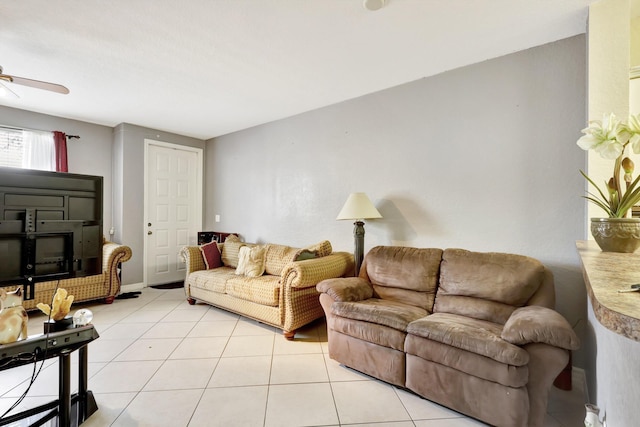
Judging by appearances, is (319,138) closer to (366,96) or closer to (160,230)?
(366,96)

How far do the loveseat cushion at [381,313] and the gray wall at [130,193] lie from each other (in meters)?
3.60

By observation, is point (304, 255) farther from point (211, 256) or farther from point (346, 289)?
point (211, 256)

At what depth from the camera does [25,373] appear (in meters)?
2.13

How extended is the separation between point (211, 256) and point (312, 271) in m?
1.87

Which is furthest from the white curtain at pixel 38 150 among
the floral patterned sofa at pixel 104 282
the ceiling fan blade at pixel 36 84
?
the ceiling fan blade at pixel 36 84

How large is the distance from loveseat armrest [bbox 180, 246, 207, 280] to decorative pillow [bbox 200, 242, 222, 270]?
0.07m

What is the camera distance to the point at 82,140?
13.5 feet

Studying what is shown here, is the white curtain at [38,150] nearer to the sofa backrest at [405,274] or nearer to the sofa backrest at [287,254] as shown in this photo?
the sofa backrest at [287,254]

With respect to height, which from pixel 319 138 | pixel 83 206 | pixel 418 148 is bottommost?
pixel 83 206

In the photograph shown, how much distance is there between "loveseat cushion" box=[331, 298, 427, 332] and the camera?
Result: 1931 millimetres

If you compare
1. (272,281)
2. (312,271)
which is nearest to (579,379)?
(312,271)

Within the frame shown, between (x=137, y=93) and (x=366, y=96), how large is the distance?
8.42ft

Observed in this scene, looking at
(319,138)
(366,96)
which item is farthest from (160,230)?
(366,96)

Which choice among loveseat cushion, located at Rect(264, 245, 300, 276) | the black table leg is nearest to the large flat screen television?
the black table leg
